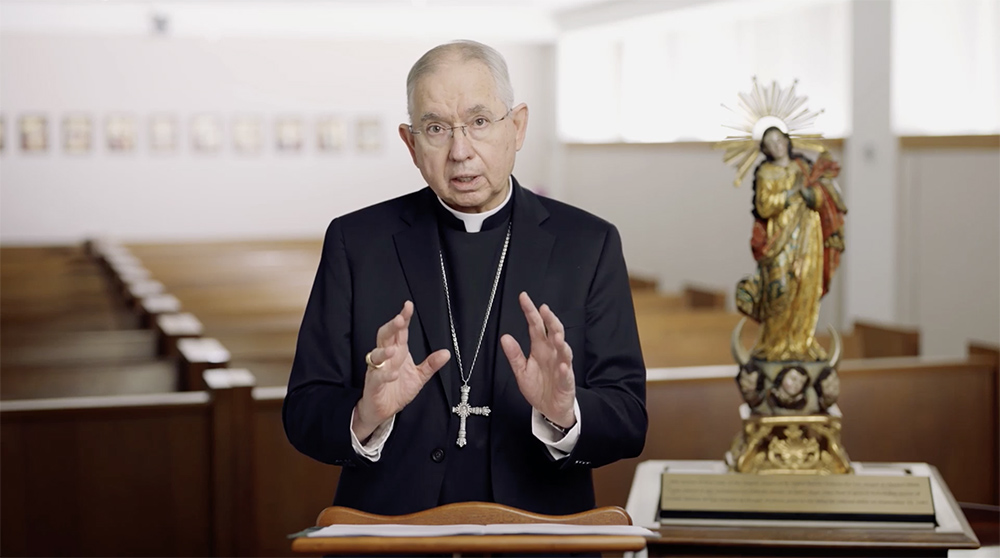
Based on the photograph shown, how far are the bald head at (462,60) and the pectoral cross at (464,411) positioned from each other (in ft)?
1.40

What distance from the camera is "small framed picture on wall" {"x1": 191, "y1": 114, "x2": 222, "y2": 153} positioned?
11.5m

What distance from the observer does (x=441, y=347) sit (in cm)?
186

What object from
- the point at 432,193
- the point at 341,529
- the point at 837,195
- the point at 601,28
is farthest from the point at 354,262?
the point at 601,28

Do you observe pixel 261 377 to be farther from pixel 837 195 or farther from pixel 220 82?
pixel 220 82

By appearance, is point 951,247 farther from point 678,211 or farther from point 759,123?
point 759,123

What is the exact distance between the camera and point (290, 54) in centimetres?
1162

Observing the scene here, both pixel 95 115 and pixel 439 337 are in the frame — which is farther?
pixel 95 115

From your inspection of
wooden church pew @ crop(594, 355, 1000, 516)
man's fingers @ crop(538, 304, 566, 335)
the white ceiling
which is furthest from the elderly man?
the white ceiling

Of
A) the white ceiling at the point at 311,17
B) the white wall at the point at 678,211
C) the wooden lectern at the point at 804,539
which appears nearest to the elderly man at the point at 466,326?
the wooden lectern at the point at 804,539

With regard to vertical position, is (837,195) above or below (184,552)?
above

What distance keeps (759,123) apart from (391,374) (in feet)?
4.19

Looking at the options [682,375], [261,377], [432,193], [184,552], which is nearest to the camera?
[432,193]

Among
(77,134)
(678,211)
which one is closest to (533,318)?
(678,211)

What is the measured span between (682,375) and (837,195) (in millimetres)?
1585
